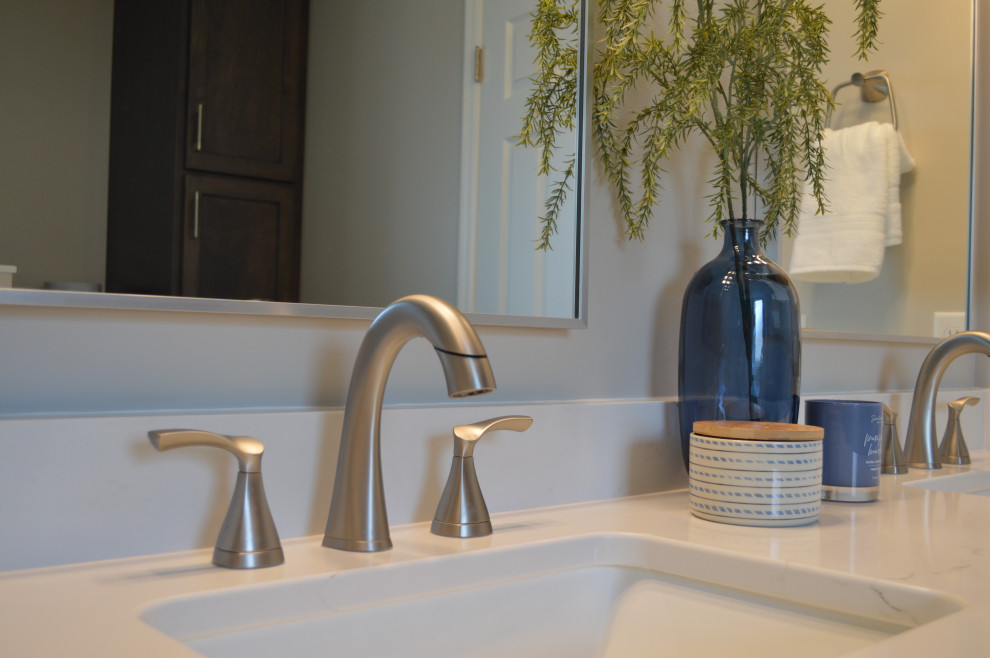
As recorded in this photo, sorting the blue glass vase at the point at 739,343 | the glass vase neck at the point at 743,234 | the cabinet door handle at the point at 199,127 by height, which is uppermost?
the cabinet door handle at the point at 199,127

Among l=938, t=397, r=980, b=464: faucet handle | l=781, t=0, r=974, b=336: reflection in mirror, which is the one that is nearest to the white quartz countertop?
l=938, t=397, r=980, b=464: faucet handle

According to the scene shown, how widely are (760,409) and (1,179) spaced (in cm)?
79

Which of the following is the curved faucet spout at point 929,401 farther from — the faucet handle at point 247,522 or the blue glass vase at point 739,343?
the faucet handle at point 247,522

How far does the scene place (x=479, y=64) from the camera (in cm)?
89

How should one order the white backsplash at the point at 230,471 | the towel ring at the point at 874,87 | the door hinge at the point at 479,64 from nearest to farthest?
the white backsplash at the point at 230,471
the door hinge at the point at 479,64
the towel ring at the point at 874,87

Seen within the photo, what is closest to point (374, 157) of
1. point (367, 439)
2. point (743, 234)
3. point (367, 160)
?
point (367, 160)

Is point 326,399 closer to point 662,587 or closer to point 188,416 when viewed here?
point 188,416

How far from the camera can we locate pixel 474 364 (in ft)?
1.83

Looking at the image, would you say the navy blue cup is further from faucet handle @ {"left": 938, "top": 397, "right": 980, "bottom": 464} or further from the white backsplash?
faucet handle @ {"left": 938, "top": 397, "right": 980, "bottom": 464}

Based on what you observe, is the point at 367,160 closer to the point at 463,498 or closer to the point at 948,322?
the point at 463,498

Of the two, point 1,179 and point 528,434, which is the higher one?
point 1,179

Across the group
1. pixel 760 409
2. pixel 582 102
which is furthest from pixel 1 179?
pixel 760 409

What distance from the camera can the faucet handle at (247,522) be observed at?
622mm

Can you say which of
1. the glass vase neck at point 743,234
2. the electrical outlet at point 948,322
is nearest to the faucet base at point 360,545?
the glass vase neck at point 743,234
